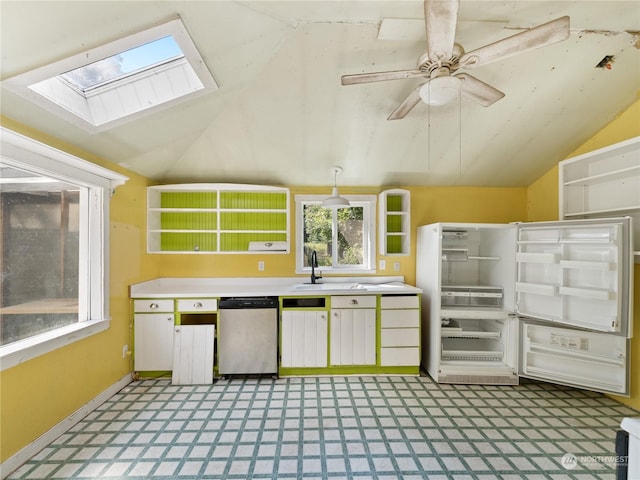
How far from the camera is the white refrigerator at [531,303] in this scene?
94.1 inches

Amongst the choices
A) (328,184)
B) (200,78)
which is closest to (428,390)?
(328,184)

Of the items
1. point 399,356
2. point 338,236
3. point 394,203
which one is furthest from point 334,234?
point 399,356

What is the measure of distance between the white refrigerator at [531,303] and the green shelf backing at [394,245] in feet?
0.73

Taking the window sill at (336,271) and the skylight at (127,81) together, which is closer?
the skylight at (127,81)

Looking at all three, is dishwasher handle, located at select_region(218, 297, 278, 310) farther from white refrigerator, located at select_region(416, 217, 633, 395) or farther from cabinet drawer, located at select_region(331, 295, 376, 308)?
white refrigerator, located at select_region(416, 217, 633, 395)

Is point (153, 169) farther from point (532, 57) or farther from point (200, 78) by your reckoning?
point (532, 57)

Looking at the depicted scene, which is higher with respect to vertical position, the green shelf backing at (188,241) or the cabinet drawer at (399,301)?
the green shelf backing at (188,241)

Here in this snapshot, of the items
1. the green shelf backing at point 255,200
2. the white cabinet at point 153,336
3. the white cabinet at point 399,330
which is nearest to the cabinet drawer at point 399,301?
the white cabinet at point 399,330

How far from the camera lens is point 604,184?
9.00 feet

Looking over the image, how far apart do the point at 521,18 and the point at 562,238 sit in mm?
1809

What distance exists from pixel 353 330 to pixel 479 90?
2.30 m

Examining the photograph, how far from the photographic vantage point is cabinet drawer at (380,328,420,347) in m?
3.08

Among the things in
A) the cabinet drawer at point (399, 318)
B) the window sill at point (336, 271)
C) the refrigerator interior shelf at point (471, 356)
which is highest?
the window sill at point (336, 271)

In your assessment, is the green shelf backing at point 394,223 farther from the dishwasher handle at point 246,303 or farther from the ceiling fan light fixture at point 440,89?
the ceiling fan light fixture at point 440,89
